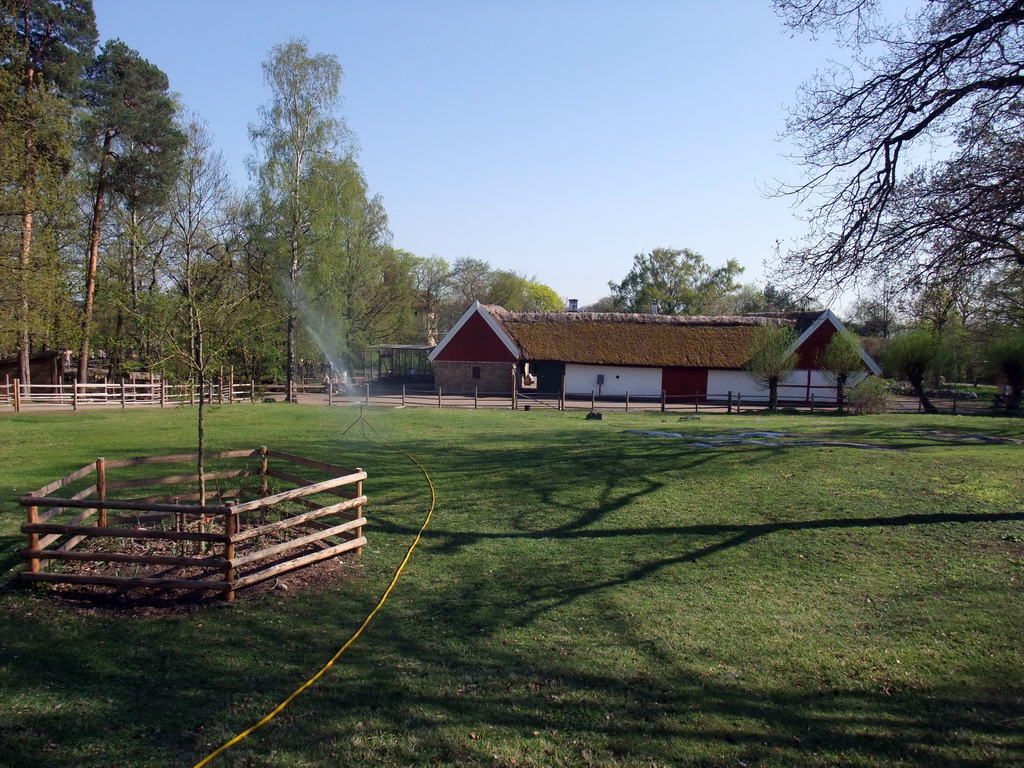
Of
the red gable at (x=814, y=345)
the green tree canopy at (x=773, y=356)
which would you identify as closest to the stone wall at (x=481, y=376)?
the green tree canopy at (x=773, y=356)

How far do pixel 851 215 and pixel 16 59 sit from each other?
24449 millimetres

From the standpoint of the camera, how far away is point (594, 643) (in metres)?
6.23

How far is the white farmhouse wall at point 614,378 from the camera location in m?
43.1

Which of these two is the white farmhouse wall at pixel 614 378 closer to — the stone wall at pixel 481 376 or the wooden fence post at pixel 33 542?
the stone wall at pixel 481 376

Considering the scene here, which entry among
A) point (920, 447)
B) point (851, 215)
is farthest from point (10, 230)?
point (920, 447)

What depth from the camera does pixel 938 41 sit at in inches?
431

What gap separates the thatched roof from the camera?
4281 centimetres

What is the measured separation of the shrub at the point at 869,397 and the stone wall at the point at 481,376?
20.0 m

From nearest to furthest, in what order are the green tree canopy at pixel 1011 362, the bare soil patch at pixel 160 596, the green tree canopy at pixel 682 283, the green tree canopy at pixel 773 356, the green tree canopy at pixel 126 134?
the bare soil patch at pixel 160 596 < the green tree canopy at pixel 126 134 < the green tree canopy at pixel 773 356 < the green tree canopy at pixel 1011 362 < the green tree canopy at pixel 682 283

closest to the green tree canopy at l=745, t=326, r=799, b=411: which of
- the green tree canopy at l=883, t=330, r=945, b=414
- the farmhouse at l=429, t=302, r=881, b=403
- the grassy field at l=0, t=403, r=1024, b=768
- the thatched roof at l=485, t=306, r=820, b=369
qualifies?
the green tree canopy at l=883, t=330, r=945, b=414

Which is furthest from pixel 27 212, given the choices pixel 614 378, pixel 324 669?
pixel 614 378

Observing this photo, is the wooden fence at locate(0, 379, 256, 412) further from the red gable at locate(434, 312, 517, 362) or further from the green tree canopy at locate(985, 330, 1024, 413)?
the green tree canopy at locate(985, 330, 1024, 413)

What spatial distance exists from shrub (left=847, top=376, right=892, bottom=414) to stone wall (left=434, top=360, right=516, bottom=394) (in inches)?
786

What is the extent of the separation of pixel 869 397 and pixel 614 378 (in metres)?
16.4
